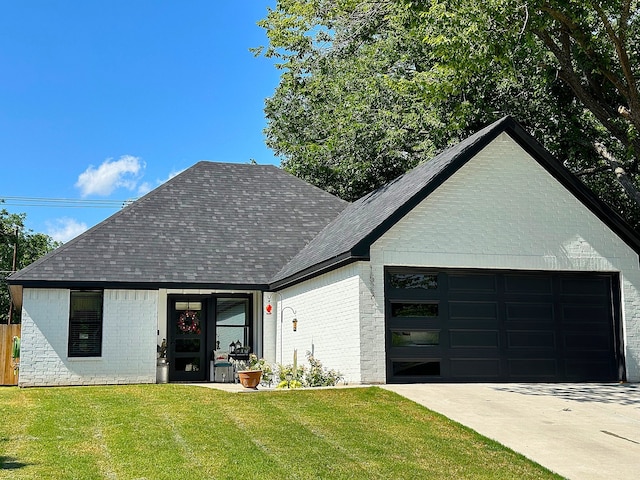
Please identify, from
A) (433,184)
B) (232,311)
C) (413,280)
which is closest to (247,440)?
(413,280)

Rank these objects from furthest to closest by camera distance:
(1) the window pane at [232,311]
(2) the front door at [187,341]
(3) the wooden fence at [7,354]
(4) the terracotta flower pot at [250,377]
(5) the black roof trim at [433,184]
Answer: (3) the wooden fence at [7,354] < (1) the window pane at [232,311] < (2) the front door at [187,341] < (5) the black roof trim at [433,184] < (4) the terracotta flower pot at [250,377]

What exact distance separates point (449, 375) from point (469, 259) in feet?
8.50

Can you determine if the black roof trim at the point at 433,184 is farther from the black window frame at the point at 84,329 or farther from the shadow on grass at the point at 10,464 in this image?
the shadow on grass at the point at 10,464

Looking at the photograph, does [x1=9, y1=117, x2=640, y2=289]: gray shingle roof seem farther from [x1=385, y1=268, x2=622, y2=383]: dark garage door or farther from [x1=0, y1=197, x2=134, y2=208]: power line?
[x1=0, y1=197, x2=134, y2=208]: power line

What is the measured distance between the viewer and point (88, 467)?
28.3 feet

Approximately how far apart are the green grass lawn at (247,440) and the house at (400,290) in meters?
2.83

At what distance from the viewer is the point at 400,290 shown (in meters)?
15.9

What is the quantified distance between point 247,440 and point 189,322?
429 inches

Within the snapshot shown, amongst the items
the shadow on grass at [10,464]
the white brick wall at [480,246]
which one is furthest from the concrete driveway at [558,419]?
the shadow on grass at [10,464]

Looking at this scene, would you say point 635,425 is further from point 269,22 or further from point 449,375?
point 269,22

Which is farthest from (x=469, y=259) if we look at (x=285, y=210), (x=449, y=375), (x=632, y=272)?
(x=285, y=210)

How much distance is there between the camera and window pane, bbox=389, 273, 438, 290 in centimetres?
1595

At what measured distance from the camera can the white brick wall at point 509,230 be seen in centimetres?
1619

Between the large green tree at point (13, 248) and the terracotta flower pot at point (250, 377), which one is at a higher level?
the large green tree at point (13, 248)
